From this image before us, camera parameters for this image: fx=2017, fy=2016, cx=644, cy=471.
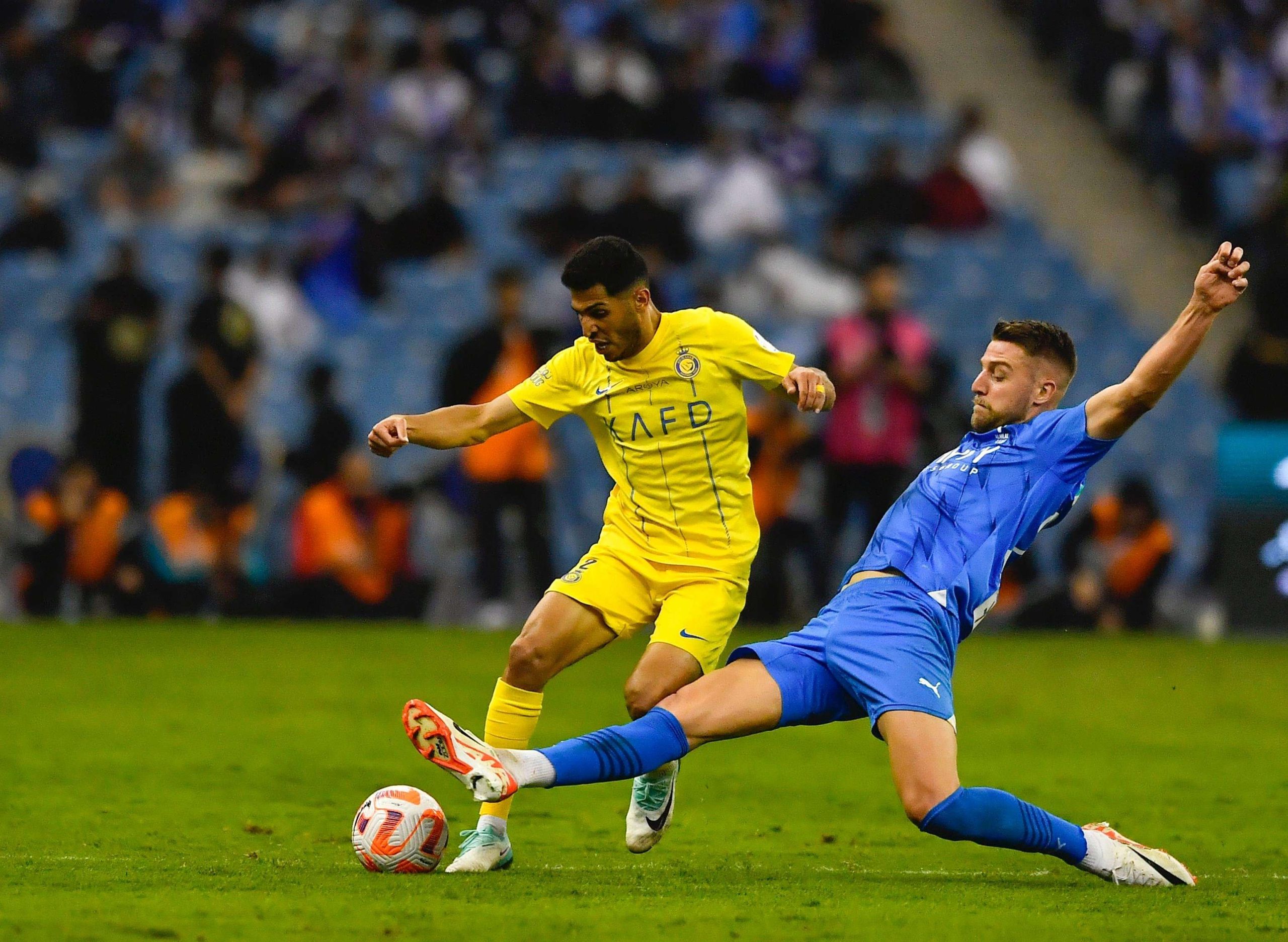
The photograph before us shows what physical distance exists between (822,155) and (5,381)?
8.49 metres

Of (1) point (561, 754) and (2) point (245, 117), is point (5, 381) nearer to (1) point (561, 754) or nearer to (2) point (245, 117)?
(2) point (245, 117)

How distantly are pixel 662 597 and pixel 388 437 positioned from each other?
1299mm

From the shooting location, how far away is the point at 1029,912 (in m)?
6.41

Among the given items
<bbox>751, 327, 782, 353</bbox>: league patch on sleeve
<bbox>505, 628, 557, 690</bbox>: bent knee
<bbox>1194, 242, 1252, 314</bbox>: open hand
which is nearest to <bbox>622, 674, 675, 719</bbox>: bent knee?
<bbox>505, 628, 557, 690</bbox>: bent knee

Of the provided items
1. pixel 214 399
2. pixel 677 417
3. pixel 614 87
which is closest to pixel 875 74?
pixel 614 87

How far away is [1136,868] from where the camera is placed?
6.97m

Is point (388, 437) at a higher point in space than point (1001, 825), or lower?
higher

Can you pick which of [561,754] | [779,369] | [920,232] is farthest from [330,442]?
[561,754]

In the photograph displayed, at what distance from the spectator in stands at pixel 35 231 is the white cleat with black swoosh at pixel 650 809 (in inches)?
503

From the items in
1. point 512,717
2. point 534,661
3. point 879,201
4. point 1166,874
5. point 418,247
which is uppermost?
point 879,201

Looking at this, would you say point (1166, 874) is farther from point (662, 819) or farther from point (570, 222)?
point (570, 222)

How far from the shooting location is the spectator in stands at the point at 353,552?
54.3ft

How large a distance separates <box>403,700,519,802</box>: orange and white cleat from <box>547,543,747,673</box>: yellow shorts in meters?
1.40

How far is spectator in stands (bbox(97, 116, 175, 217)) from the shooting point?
765 inches
